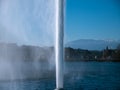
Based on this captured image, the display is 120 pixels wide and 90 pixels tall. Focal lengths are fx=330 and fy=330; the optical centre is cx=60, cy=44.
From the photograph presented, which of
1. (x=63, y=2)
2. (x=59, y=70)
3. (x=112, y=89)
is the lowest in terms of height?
(x=112, y=89)

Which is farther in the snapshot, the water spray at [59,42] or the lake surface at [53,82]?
the lake surface at [53,82]

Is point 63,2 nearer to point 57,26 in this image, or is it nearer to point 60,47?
point 57,26

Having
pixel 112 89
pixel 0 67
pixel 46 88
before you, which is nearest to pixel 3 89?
pixel 46 88

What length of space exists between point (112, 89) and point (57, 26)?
74.2 ft

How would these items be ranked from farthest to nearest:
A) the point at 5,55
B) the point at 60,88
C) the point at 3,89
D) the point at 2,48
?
the point at 5,55, the point at 2,48, the point at 3,89, the point at 60,88

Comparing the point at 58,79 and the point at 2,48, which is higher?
the point at 2,48

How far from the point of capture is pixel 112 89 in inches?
1527

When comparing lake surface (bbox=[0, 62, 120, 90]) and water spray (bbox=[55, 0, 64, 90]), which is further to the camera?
lake surface (bbox=[0, 62, 120, 90])

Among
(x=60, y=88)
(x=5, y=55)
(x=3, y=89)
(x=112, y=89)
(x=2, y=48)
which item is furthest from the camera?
(x=5, y=55)

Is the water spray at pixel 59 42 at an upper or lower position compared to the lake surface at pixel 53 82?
upper

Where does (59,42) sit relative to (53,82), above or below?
above

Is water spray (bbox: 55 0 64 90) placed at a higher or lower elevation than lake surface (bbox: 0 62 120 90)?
higher

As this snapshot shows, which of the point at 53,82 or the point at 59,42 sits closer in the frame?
the point at 59,42

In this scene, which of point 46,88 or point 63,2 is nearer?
point 63,2
